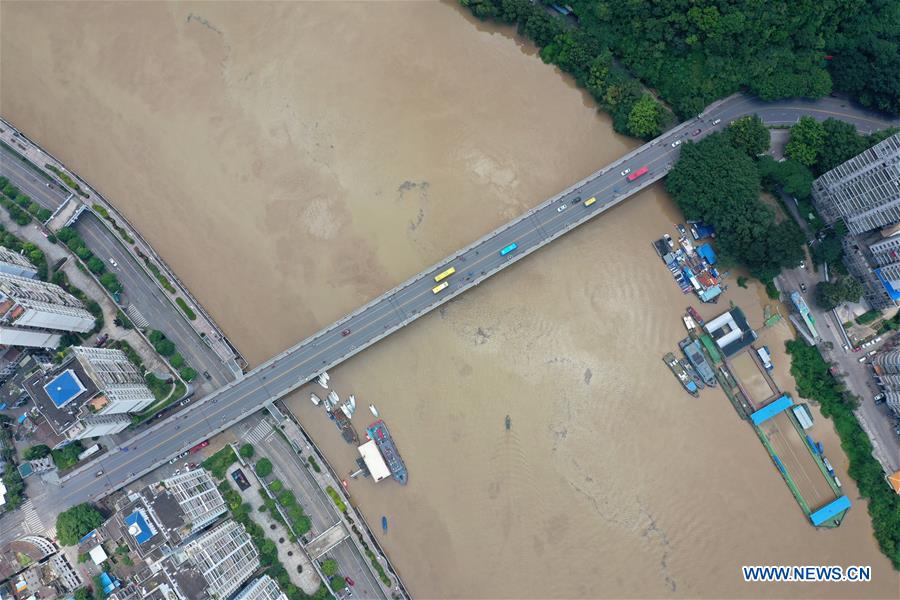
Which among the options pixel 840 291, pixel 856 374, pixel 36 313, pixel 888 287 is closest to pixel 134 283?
pixel 36 313

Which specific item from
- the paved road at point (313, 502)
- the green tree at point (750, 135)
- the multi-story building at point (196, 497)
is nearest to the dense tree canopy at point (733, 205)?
the green tree at point (750, 135)

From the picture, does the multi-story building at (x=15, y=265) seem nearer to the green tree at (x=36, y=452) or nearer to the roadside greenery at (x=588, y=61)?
→ the green tree at (x=36, y=452)

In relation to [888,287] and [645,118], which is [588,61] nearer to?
[645,118]

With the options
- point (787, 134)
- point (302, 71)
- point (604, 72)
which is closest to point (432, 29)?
point (302, 71)

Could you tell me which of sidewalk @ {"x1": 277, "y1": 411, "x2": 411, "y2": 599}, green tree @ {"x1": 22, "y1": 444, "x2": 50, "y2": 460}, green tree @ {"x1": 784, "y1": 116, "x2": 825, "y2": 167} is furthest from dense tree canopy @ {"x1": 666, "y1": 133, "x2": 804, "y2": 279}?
green tree @ {"x1": 22, "y1": 444, "x2": 50, "y2": 460}

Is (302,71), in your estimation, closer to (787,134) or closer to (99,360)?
(99,360)

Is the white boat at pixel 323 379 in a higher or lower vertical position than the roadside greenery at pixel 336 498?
higher

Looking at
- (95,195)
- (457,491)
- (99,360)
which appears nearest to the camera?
(99,360)
